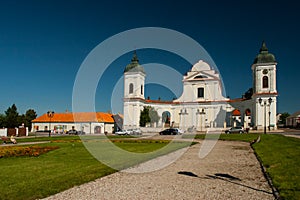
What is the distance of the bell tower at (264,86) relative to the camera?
53406mm

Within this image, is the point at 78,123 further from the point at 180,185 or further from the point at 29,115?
the point at 180,185

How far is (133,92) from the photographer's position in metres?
65.6

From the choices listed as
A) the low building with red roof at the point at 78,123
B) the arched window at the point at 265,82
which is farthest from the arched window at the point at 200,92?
the low building with red roof at the point at 78,123

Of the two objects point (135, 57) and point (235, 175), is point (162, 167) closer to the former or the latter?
point (235, 175)

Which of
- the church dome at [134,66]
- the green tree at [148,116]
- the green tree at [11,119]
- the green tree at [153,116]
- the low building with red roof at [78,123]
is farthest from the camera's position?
the green tree at [11,119]

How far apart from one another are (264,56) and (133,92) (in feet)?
96.3

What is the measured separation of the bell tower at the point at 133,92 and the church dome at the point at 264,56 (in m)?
25.9

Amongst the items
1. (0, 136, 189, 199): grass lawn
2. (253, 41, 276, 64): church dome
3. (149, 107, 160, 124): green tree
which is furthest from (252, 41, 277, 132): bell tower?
(0, 136, 189, 199): grass lawn

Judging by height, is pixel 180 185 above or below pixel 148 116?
below

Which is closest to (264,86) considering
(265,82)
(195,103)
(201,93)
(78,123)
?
(265,82)

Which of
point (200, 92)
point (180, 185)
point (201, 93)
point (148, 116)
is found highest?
point (200, 92)

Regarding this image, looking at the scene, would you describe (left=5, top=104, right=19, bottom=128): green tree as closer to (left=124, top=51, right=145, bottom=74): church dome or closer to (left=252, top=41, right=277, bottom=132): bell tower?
(left=124, top=51, right=145, bottom=74): church dome

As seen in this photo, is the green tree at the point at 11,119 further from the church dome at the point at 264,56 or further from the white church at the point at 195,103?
the church dome at the point at 264,56

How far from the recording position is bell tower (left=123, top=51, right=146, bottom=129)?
63.7 m
